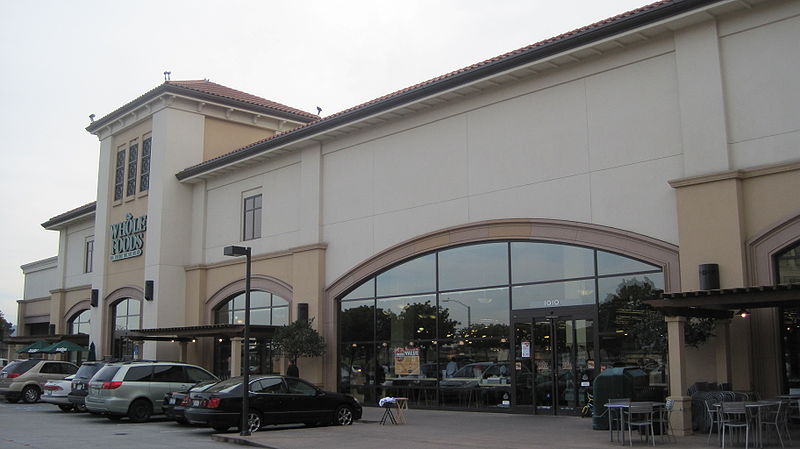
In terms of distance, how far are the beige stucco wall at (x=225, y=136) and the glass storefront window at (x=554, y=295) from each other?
18.0 meters

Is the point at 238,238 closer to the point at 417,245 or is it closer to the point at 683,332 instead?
the point at 417,245

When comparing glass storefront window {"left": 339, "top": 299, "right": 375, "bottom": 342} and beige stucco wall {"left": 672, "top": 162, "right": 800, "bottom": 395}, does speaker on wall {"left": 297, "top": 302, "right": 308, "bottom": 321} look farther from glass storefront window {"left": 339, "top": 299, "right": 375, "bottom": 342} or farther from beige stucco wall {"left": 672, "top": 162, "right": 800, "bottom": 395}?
beige stucco wall {"left": 672, "top": 162, "right": 800, "bottom": 395}

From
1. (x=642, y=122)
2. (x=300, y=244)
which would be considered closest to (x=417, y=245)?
(x=300, y=244)

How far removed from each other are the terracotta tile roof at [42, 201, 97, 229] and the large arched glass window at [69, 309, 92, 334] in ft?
17.0

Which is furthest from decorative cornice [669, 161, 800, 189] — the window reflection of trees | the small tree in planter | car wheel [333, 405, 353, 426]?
the small tree in planter

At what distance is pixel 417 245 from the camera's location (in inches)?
927

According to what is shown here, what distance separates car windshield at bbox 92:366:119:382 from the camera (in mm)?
20922

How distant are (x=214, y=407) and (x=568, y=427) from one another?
7.80 meters

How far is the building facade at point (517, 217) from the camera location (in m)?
16.6

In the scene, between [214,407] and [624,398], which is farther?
[214,407]

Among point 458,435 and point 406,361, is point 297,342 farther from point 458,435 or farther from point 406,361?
point 458,435

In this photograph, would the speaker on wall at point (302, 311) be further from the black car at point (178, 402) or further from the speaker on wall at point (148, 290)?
the speaker on wall at point (148, 290)

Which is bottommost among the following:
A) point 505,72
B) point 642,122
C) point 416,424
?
point 416,424

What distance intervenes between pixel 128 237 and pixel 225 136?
249 inches
